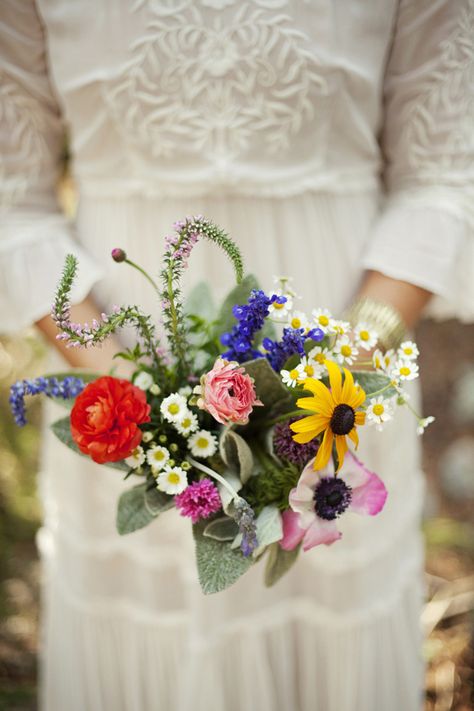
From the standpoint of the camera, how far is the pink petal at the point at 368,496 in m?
0.69

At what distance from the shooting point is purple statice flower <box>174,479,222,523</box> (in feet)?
2.06

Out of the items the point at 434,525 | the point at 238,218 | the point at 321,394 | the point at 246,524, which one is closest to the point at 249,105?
the point at 238,218

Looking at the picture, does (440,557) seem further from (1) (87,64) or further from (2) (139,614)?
(1) (87,64)

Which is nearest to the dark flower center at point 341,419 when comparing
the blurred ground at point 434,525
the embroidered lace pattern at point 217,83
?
the embroidered lace pattern at point 217,83

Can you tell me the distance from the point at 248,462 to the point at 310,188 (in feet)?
1.64

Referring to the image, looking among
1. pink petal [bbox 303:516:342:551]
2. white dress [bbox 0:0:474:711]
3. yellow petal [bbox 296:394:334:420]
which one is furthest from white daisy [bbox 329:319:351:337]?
white dress [bbox 0:0:474:711]

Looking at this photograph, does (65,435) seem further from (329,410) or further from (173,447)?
(329,410)

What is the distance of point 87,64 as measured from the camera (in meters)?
0.88

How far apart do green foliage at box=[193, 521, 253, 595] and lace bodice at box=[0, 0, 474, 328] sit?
50 centimetres

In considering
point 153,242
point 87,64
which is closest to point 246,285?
point 153,242

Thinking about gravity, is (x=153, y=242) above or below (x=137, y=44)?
below

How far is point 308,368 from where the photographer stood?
0.62 m

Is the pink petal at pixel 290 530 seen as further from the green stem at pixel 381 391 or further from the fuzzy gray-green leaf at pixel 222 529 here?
the green stem at pixel 381 391

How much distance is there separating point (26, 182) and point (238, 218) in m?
0.35
